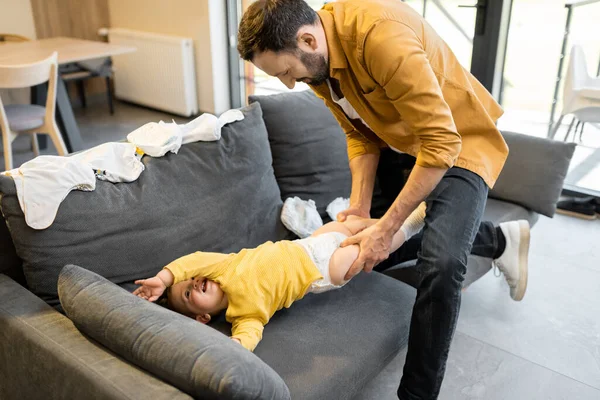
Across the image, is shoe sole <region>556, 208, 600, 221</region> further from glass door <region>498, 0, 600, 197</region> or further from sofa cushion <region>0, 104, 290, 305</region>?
sofa cushion <region>0, 104, 290, 305</region>

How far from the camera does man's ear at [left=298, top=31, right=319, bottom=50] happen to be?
146cm

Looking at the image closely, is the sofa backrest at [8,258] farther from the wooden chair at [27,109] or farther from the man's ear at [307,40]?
the wooden chair at [27,109]

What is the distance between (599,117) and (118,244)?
8.98 ft

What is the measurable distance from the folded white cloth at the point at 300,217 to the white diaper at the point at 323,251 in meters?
0.26

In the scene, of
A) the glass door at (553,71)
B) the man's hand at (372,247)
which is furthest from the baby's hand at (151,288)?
the glass door at (553,71)

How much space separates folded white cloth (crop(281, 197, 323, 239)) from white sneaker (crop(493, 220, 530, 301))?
70cm

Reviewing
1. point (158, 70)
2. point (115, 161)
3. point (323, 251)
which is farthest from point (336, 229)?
point (158, 70)

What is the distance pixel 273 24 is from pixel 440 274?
81cm

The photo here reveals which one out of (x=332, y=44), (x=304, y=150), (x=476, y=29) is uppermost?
(x=332, y=44)

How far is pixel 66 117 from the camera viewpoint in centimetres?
383

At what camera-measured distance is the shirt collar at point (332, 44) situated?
1.51m

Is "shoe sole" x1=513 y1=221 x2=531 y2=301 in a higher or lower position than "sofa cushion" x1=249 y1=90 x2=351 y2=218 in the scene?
lower

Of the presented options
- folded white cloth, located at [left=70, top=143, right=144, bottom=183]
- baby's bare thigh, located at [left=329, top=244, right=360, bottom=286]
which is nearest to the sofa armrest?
folded white cloth, located at [left=70, top=143, right=144, bottom=183]

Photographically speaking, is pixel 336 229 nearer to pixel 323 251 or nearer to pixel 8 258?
pixel 323 251
